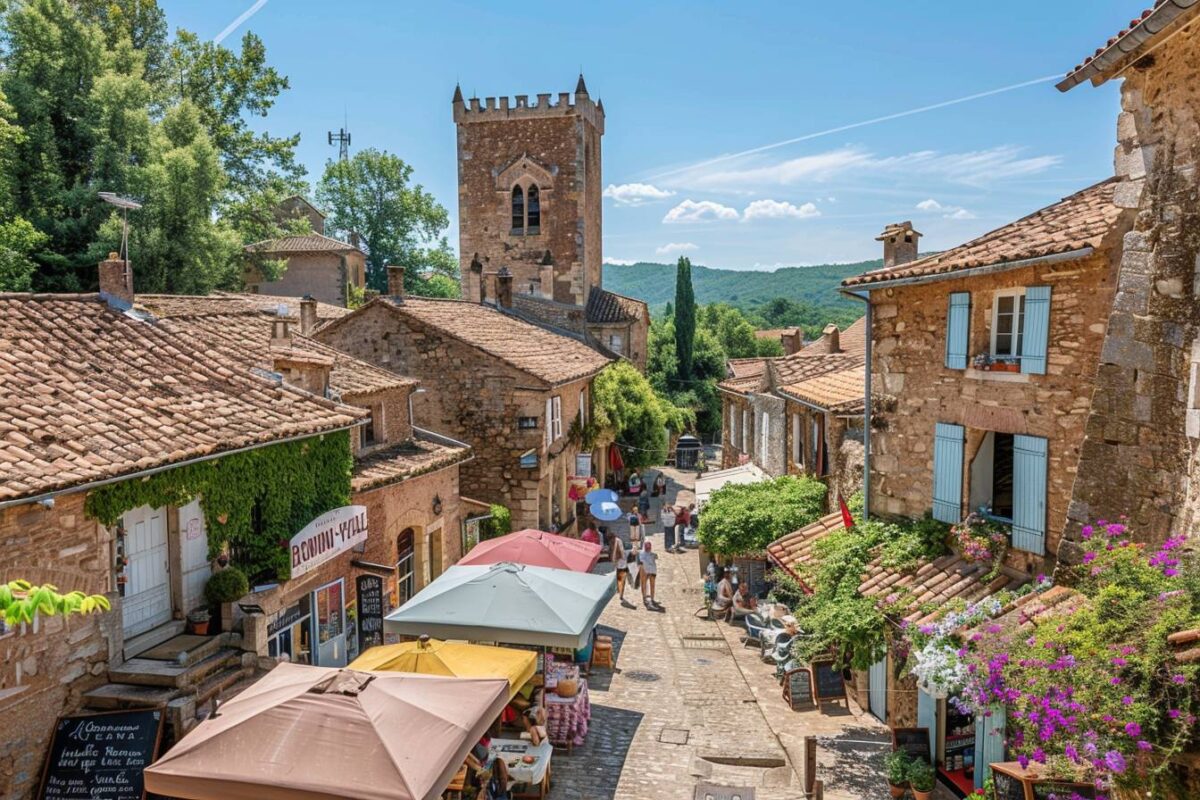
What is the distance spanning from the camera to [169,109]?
91.8ft

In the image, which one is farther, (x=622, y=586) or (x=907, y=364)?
(x=622, y=586)

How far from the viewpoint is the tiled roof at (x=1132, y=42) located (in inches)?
271

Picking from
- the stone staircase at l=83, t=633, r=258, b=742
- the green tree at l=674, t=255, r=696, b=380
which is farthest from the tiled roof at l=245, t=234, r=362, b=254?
the stone staircase at l=83, t=633, r=258, b=742

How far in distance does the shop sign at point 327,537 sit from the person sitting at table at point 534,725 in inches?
135

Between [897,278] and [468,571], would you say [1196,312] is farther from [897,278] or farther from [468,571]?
[468,571]

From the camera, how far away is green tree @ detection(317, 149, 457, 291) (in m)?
55.8

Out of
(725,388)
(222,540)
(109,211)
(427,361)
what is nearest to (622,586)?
(427,361)

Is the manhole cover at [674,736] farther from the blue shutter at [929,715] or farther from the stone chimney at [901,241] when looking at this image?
the stone chimney at [901,241]

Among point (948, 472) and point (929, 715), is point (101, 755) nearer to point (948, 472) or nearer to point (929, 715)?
point (929, 715)

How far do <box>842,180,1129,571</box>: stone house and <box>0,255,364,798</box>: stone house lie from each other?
25.9ft

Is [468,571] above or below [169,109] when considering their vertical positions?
below

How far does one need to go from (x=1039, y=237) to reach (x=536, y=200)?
96.1 ft

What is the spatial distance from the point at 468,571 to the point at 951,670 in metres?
6.99

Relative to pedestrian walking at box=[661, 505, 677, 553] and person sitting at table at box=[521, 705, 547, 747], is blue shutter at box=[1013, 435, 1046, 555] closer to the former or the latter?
person sitting at table at box=[521, 705, 547, 747]
